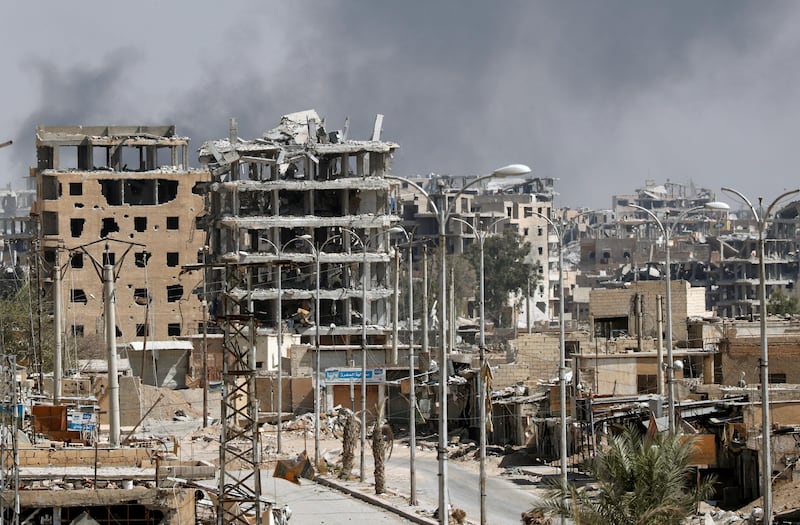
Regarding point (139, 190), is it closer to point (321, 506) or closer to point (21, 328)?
point (21, 328)

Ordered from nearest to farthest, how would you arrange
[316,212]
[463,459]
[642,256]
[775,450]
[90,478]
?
1. [90,478]
2. [775,450]
3. [463,459]
4. [316,212]
5. [642,256]

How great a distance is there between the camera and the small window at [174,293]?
110 metres

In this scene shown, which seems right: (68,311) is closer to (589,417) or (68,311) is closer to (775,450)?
(589,417)

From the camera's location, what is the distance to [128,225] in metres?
110

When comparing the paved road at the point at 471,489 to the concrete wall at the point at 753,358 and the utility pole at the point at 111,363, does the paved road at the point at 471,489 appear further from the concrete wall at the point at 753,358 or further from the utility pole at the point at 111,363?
the concrete wall at the point at 753,358

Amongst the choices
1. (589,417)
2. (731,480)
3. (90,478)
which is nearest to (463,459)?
(589,417)

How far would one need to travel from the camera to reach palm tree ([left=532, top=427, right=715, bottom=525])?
31906 millimetres

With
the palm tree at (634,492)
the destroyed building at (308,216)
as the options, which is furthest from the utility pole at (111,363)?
the destroyed building at (308,216)

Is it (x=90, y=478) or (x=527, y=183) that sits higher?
(x=527, y=183)

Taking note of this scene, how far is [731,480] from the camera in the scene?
4891cm

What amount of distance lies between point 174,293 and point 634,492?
8005cm

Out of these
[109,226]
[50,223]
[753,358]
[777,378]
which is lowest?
[777,378]

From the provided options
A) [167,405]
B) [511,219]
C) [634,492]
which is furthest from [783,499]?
[511,219]

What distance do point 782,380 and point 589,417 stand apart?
39.4 feet
